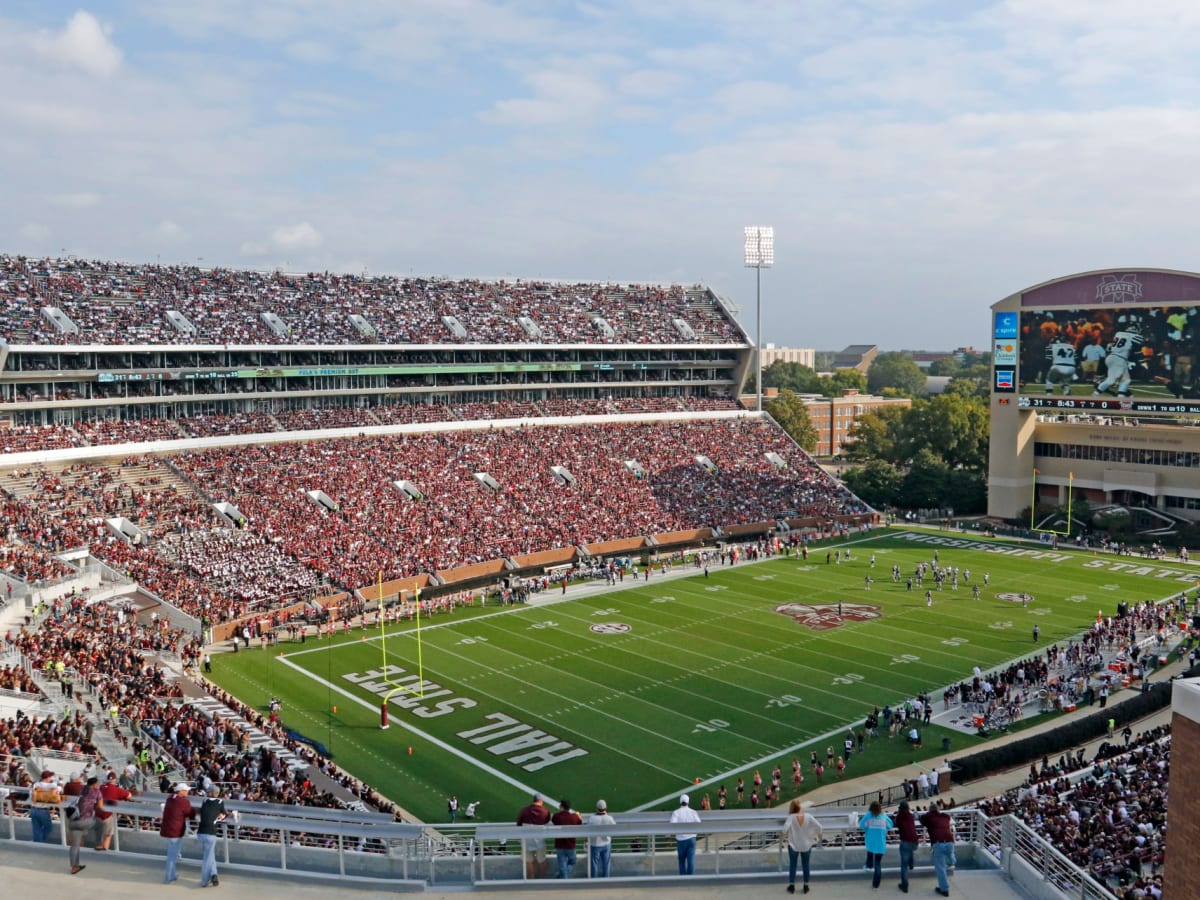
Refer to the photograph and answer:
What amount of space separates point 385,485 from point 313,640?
12.3 metres

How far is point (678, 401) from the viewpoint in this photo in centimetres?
6500

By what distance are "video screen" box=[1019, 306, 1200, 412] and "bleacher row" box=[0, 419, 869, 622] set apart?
493 inches

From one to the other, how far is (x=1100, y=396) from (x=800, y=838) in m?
49.1

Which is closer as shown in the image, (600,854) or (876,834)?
(876,834)

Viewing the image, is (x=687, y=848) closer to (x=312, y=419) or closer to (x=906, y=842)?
(x=906, y=842)

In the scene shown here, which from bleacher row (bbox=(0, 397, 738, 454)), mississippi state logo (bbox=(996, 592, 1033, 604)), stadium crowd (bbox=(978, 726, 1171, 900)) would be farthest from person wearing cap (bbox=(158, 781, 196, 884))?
mississippi state logo (bbox=(996, 592, 1033, 604))

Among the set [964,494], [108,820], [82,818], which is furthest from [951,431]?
[82,818]

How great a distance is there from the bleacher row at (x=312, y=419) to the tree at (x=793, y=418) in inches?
638

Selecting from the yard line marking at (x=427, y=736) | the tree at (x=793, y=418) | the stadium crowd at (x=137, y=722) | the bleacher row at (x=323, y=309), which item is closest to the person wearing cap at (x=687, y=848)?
the stadium crowd at (x=137, y=722)

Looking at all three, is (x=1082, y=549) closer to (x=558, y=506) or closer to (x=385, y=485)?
(x=558, y=506)

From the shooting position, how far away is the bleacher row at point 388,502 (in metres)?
35.2

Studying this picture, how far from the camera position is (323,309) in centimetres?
5297

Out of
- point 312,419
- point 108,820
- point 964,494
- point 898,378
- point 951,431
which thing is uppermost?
point 898,378

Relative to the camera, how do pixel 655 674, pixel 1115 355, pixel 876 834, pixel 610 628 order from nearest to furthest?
1. pixel 876 834
2. pixel 655 674
3. pixel 610 628
4. pixel 1115 355
